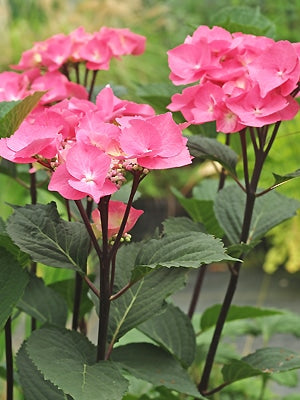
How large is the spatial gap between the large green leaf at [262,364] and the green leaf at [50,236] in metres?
0.23

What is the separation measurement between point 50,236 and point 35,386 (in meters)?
0.16

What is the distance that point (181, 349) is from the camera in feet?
2.94

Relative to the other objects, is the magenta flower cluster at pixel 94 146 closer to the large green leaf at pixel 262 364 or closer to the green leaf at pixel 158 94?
the green leaf at pixel 158 94

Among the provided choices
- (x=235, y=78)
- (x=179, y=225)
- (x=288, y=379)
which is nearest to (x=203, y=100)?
(x=235, y=78)

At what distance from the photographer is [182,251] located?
675mm

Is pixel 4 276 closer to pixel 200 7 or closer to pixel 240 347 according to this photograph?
pixel 240 347

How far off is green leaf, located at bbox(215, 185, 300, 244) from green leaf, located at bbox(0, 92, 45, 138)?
26 cm

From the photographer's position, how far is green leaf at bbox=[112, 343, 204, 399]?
765mm

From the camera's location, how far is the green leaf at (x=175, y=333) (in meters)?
0.89

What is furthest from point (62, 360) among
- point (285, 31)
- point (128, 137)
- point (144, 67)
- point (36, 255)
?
point (144, 67)

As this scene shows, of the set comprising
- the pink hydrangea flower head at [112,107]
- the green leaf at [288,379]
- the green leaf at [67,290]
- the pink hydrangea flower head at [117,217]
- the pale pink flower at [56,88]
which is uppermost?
the pink hydrangea flower head at [112,107]

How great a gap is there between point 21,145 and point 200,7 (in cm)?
404

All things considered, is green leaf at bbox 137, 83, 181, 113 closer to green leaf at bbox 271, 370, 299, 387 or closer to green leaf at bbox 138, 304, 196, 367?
green leaf at bbox 138, 304, 196, 367

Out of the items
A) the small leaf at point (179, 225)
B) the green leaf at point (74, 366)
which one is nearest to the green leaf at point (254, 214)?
the small leaf at point (179, 225)
